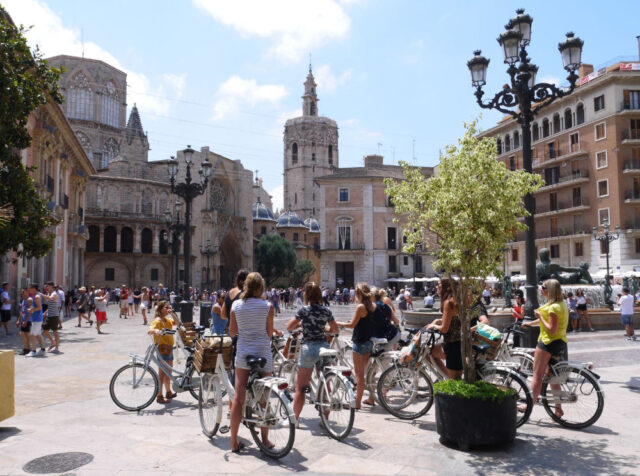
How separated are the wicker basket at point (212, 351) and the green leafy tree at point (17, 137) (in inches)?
294

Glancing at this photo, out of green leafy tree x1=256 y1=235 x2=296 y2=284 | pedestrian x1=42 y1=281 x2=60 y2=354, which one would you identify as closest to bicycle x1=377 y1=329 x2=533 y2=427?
pedestrian x1=42 y1=281 x2=60 y2=354

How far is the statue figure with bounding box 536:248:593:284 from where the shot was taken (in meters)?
17.5

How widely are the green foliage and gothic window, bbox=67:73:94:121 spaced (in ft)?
209

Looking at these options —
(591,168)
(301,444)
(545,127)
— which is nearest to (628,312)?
(301,444)

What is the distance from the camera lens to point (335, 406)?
5.59m

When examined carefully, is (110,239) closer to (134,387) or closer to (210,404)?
(134,387)

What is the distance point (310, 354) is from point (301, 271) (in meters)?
67.5

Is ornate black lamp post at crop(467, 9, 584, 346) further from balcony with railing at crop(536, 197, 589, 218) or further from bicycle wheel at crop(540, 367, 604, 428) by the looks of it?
balcony with railing at crop(536, 197, 589, 218)

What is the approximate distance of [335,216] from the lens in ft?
166

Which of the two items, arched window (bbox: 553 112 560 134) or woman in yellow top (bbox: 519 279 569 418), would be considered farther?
arched window (bbox: 553 112 560 134)

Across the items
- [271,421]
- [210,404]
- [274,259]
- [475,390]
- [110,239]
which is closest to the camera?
[271,421]

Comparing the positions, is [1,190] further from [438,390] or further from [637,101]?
[637,101]

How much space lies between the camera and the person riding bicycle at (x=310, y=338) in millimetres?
5836

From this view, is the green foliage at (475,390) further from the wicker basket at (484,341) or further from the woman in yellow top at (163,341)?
the woman in yellow top at (163,341)
